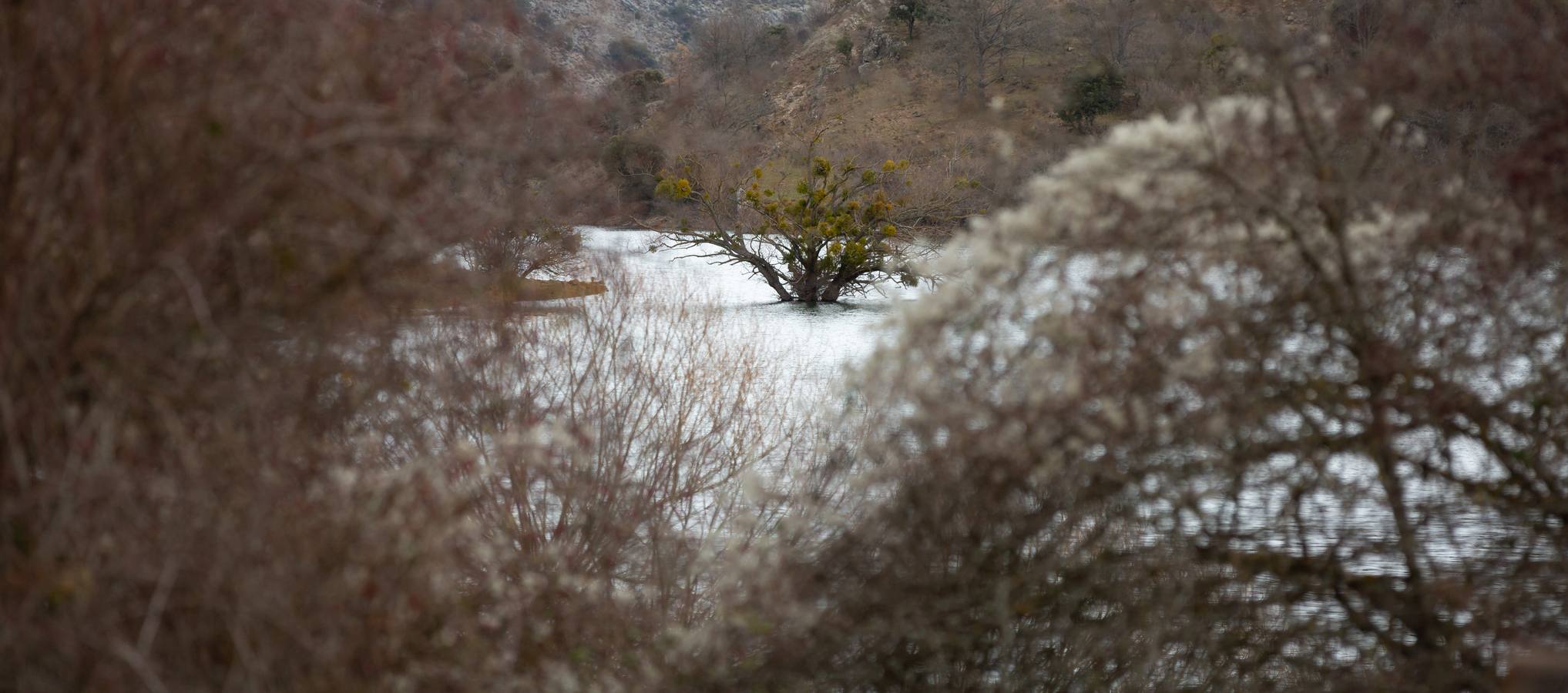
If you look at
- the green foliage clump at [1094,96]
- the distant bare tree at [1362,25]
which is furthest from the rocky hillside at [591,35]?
the green foliage clump at [1094,96]

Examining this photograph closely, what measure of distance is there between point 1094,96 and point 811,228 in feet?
15.3

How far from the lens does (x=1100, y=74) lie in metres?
13.0

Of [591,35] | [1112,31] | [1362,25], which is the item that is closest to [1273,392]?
[1362,25]

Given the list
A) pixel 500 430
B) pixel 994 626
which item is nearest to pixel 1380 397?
pixel 994 626

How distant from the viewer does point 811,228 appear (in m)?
16.0

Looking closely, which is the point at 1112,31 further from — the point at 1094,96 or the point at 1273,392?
the point at 1273,392

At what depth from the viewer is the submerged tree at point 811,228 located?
15609mm

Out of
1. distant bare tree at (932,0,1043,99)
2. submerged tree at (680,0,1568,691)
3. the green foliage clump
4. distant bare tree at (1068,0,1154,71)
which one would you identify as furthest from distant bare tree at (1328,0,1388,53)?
distant bare tree at (932,0,1043,99)

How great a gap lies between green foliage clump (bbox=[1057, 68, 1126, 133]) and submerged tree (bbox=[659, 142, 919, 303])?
293 centimetres

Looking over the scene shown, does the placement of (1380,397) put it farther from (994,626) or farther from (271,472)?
(271,472)

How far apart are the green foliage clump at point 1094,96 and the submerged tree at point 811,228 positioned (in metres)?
2.93

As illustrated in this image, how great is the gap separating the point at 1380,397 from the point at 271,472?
2.79 m

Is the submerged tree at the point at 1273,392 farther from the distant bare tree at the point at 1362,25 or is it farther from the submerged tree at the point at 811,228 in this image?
the submerged tree at the point at 811,228

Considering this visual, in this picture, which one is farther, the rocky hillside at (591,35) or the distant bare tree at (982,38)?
the distant bare tree at (982,38)
